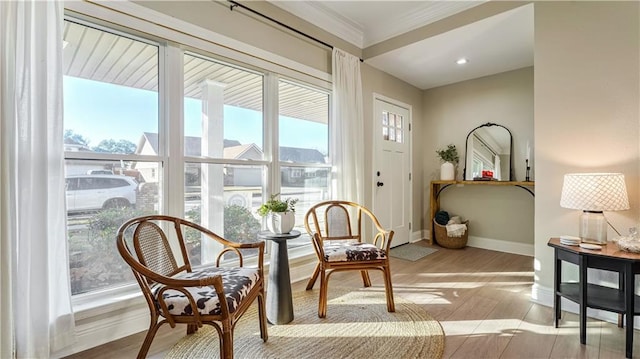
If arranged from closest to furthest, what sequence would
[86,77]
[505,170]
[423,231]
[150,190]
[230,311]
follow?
[230,311]
[86,77]
[150,190]
[505,170]
[423,231]

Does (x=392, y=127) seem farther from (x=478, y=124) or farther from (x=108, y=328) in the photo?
(x=108, y=328)

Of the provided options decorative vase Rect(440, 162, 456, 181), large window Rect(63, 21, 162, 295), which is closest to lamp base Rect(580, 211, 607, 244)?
decorative vase Rect(440, 162, 456, 181)

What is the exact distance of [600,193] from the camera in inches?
70.6

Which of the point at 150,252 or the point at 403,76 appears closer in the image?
the point at 150,252

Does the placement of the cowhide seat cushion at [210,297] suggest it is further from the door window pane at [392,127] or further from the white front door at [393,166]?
the door window pane at [392,127]

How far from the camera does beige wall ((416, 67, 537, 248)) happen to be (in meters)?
3.69

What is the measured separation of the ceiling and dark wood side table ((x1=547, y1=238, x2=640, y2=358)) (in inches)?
77.0

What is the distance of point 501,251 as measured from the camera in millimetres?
3832

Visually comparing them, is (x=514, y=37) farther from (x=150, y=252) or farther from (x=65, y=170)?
Answer: (x=65, y=170)

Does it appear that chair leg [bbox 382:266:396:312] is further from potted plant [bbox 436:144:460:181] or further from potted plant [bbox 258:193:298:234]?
potted plant [bbox 436:144:460:181]

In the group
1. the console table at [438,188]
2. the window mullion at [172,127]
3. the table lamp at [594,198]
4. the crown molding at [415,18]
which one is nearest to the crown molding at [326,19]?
the crown molding at [415,18]

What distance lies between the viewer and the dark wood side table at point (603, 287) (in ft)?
5.25

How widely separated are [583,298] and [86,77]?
329cm

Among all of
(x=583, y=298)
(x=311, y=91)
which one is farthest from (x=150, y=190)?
(x=583, y=298)
